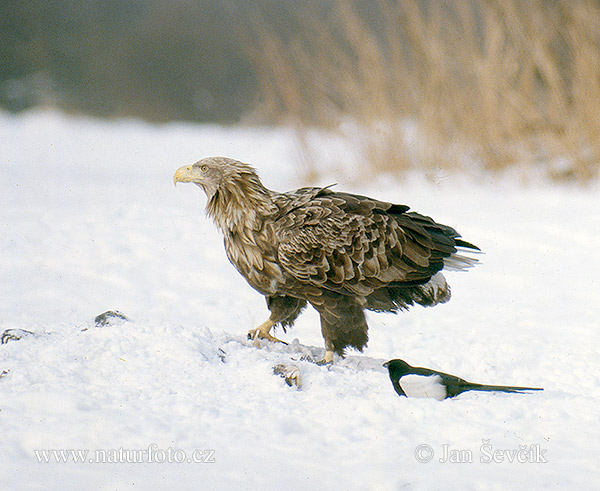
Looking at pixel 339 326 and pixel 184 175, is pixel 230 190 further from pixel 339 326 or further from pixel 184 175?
pixel 339 326

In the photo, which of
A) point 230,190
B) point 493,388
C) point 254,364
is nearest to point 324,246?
point 230,190

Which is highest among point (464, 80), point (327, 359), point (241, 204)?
point (464, 80)

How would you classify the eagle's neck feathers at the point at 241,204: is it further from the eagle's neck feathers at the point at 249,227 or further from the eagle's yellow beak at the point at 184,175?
the eagle's yellow beak at the point at 184,175

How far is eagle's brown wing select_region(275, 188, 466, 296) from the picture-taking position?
3910 millimetres

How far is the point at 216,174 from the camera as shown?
13.5 ft

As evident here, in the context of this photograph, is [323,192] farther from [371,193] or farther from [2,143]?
[2,143]

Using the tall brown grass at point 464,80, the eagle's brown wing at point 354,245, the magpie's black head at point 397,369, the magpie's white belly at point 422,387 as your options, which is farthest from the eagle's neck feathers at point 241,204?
the tall brown grass at point 464,80

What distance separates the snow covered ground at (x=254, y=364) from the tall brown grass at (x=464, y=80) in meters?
0.73

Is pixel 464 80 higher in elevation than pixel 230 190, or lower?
higher

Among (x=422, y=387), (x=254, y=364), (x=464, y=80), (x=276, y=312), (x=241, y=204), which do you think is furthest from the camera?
(x=464, y=80)

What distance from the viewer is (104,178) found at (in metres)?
11.2

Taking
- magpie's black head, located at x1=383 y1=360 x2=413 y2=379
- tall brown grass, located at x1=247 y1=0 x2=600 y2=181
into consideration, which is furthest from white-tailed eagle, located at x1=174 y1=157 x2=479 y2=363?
tall brown grass, located at x1=247 y1=0 x2=600 y2=181

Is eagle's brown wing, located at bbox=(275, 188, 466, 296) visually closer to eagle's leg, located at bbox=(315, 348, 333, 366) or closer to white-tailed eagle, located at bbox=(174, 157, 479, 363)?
white-tailed eagle, located at bbox=(174, 157, 479, 363)

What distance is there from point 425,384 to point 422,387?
24 millimetres
